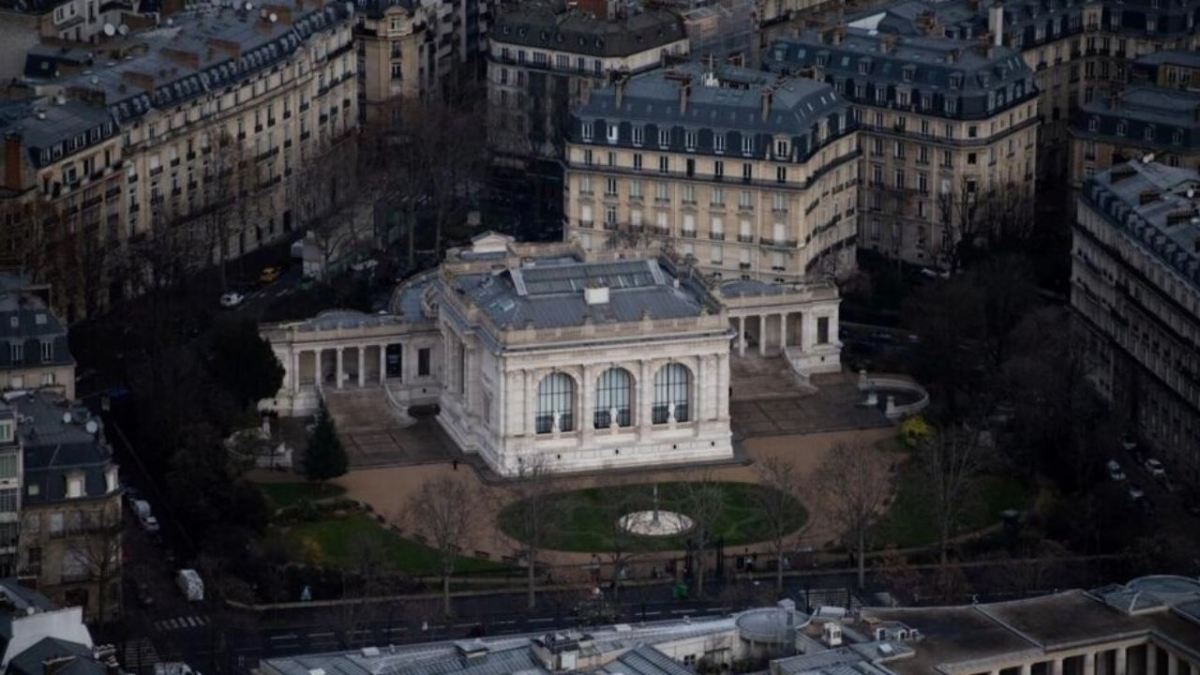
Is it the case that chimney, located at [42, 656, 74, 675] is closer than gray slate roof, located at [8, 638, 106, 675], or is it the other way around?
gray slate roof, located at [8, 638, 106, 675]

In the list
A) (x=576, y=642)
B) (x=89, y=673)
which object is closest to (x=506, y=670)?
(x=576, y=642)

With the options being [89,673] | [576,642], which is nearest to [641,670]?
[576,642]

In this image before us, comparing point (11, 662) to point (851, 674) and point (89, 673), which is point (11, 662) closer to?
point (89, 673)

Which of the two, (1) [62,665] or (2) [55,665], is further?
(1) [62,665]

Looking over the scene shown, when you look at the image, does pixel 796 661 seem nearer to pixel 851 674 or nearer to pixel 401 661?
pixel 851 674

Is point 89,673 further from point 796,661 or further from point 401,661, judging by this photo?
point 796,661

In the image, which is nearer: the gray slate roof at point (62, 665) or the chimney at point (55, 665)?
the gray slate roof at point (62, 665)

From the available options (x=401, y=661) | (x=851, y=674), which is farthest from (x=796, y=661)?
(x=401, y=661)
